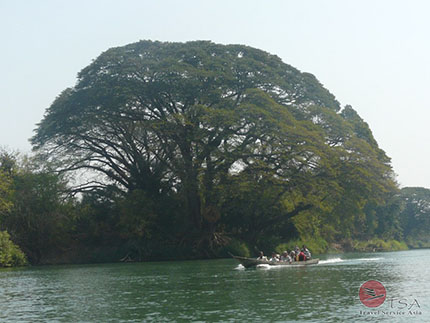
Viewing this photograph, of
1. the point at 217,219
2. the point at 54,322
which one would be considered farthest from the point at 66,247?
the point at 54,322

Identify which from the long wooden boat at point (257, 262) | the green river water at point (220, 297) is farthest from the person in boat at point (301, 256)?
the green river water at point (220, 297)

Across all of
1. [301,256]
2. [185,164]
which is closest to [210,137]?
[185,164]

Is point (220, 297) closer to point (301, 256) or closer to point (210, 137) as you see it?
point (301, 256)

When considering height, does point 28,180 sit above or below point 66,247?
above

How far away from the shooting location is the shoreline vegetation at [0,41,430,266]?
49.6 m

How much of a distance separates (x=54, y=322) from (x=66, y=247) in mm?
37364

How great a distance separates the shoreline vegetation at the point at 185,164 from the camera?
4959cm

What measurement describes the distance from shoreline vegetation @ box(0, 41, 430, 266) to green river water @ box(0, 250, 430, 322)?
16.1 m

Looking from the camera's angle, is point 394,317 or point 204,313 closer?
point 394,317

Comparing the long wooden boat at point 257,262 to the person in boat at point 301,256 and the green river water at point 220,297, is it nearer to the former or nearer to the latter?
the person in boat at point 301,256

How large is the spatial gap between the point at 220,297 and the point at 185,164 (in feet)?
93.7

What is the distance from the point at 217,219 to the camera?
54.2 m

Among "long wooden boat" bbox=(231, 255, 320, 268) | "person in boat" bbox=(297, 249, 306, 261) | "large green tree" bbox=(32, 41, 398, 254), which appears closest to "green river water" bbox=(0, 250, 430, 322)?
"long wooden boat" bbox=(231, 255, 320, 268)

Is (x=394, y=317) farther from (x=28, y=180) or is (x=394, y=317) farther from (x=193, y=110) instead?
(x=28, y=180)
